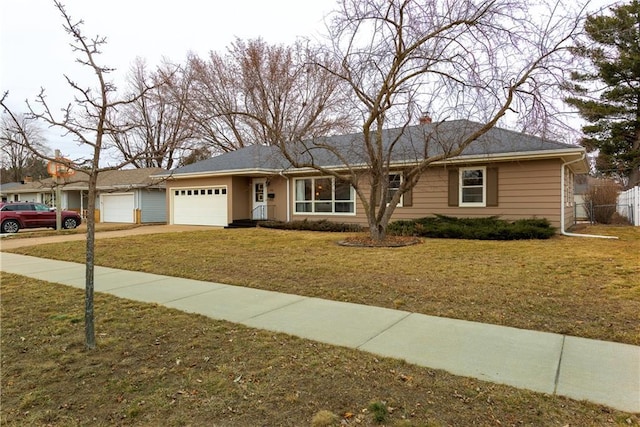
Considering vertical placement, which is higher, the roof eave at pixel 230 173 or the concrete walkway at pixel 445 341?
the roof eave at pixel 230 173

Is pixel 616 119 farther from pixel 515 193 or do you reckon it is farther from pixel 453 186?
pixel 453 186

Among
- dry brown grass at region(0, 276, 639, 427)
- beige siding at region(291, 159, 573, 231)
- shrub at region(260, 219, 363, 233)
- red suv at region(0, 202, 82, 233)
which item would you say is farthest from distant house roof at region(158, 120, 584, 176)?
red suv at region(0, 202, 82, 233)

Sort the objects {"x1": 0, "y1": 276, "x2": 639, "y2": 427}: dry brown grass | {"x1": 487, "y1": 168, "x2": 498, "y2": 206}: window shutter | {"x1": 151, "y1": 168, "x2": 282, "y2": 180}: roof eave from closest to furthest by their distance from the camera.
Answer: {"x1": 0, "y1": 276, "x2": 639, "y2": 427}: dry brown grass < {"x1": 487, "y1": 168, "x2": 498, "y2": 206}: window shutter < {"x1": 151, "y1": 168, "x2": 282, "y2": 180}: roof eave

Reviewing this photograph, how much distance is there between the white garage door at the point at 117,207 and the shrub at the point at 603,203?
27106 millimetres

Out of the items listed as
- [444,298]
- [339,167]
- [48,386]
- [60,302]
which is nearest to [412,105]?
[339,167]

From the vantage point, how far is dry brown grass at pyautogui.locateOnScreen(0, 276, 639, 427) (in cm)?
265

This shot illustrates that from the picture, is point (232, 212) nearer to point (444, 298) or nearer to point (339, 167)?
point (339, 167)

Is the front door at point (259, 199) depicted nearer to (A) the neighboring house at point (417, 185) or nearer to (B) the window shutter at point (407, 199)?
(A) the neighboring house at point (417, 185)

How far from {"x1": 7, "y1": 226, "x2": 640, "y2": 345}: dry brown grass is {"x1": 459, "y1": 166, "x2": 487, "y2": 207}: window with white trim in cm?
294

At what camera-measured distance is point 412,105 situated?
10930 millimetres

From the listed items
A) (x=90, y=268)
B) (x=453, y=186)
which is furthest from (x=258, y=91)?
(x=90, y=268)

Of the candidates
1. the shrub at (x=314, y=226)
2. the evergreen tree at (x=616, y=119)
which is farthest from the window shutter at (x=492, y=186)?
the evergreen tree at (x=616, y=119)

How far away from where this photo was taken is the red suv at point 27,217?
19.3 metres

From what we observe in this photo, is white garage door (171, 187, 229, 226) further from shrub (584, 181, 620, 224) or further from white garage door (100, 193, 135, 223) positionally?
shrub (584, 181, 620, 224)
